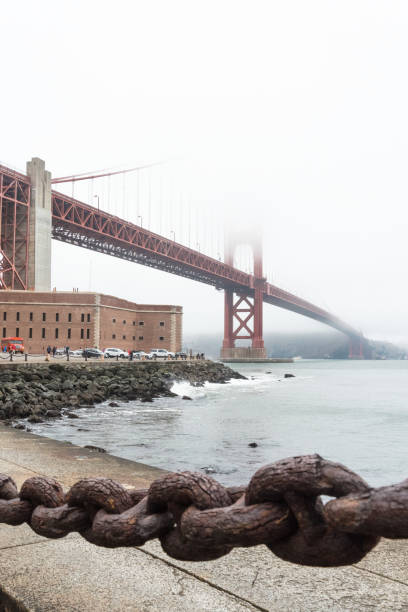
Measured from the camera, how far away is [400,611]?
1461 mm

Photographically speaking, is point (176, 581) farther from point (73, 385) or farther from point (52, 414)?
point (73, 385)

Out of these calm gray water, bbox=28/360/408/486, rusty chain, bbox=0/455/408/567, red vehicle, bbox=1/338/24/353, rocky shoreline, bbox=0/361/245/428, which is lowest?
calm gray water, bbox=28/360/408/486

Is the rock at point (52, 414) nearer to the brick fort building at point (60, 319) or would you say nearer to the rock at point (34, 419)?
the rock at point (34, 419)

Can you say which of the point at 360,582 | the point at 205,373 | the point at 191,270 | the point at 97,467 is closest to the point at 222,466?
the point at 97,467

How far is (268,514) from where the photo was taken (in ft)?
2.86

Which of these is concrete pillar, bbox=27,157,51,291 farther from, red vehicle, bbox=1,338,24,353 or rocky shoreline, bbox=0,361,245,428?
rocky shoreline, bbox=0,361,245,428

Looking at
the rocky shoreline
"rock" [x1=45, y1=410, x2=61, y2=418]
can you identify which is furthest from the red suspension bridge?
"rock" [x1=45, y1=410, x2=61, y2=418]

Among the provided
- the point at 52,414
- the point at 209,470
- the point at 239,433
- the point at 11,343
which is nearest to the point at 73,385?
the point at 52,414

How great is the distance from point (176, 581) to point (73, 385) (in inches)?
645

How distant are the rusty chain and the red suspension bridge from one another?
114 feet

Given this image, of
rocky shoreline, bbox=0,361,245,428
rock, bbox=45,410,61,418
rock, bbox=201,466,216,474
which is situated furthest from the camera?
rocky shoreline, bbox=0,361,245,428

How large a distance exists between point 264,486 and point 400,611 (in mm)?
901

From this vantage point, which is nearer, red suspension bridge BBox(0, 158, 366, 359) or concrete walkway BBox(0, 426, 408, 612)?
concrete walkway BBox(0, 426, 408, 612)

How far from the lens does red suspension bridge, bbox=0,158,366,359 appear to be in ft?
115
